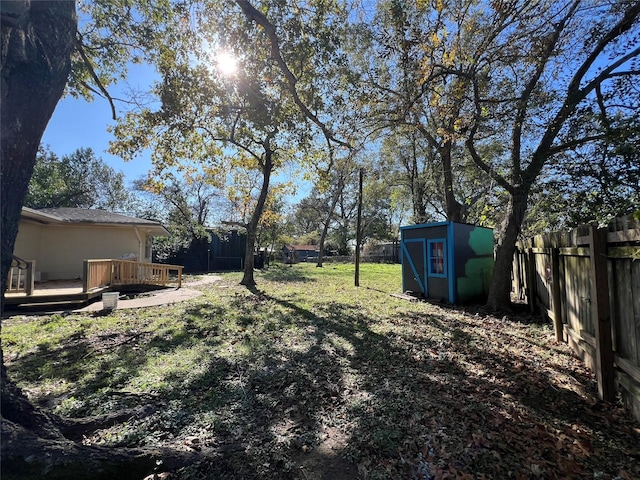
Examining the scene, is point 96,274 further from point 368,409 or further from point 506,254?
point 506,254

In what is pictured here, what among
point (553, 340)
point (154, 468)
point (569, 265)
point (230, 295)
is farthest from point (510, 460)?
point (230, 295)

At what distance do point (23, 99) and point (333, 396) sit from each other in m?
3.79

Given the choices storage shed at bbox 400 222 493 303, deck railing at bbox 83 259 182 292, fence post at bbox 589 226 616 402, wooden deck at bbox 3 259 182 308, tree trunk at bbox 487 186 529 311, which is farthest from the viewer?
storage shed at bbox 400 222 493 303

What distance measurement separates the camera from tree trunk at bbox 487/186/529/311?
725cm

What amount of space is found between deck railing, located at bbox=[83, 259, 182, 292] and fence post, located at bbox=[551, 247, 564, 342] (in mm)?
10676

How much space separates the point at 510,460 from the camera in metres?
2.31

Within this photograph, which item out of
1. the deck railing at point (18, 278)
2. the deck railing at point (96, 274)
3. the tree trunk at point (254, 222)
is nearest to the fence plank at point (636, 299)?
the deck railing at point (96, 274)

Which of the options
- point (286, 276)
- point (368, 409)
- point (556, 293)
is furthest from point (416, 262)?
point (286, 276)

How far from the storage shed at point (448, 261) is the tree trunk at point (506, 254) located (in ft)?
3.70

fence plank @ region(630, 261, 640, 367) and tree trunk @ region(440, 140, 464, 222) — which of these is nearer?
fence plank @ region(630, 261, 640, 367)

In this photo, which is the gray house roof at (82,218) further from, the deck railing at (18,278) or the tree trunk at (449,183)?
the tree trunk at (449,183)

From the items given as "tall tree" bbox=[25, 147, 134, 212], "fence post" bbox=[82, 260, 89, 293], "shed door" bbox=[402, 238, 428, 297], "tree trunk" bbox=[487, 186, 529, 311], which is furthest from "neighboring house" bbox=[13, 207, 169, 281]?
"tall tree" bbox=[25, 147, 134, 212]

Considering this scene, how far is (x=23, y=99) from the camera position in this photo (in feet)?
6.63

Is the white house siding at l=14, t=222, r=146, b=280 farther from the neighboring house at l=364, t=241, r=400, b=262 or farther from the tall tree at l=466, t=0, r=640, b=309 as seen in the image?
the neighboring house at l=364, t=241, r=400, b=262
